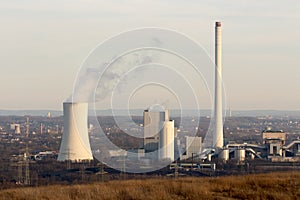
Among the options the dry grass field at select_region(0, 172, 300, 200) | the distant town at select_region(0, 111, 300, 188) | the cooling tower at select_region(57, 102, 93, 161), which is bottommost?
the distant town at select_region(0, 111, 300, 188)

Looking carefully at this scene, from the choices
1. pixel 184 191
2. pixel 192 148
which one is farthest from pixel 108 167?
pixel 184 191

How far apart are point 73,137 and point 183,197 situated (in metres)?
22.7

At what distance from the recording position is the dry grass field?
7102 mm

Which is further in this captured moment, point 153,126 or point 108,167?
point 153,126

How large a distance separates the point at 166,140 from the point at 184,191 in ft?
105

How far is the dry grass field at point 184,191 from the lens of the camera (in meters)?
7.10

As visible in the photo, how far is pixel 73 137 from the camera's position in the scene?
29.4 m

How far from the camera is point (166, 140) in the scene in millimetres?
39219

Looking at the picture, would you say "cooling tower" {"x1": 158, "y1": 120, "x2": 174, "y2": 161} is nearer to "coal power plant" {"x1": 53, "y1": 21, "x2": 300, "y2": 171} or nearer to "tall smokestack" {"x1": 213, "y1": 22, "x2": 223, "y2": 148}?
"coal power plant" {"x1": 53, "y1": 21, "x2": 300, "y2": 171}

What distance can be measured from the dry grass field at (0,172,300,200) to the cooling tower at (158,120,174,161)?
30.9m

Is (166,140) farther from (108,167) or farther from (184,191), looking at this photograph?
(184,191)

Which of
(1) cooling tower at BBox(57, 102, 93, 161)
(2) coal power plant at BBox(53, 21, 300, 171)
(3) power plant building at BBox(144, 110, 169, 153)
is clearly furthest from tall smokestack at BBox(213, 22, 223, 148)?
(1) cooling tower at BBox(57, 102, 93, 161)

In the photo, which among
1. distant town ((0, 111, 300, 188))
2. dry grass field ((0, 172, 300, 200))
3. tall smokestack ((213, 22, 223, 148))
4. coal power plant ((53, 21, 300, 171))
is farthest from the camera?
tall smokestack ((213, 22, 223, 148))

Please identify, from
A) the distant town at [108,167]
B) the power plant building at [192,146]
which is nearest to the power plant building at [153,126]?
the distant town at [108,167]
